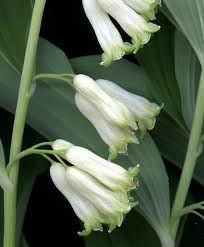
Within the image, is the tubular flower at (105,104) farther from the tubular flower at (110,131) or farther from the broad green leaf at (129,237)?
the broad green leaf at (129,237)

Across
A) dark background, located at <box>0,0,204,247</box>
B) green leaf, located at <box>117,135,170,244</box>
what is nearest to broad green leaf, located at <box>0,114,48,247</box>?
dark background, located at <box>0,0,204,247</box>

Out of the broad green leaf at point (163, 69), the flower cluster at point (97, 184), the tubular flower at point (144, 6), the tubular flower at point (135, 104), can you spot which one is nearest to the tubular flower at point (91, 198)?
the flower cluster at point (97, 184)

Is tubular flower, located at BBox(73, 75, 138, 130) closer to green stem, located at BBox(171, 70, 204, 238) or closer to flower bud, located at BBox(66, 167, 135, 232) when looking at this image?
flower bud, located at BBox(66, 167, 135, 232)

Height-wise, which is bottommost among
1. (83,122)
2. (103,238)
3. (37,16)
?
(103,238)

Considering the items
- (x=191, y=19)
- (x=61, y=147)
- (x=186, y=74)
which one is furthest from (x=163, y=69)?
(x=61, y=147)

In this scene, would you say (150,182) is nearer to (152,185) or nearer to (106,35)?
(152,185)

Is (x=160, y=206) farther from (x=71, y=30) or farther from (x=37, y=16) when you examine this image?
Answer: (x=71, y=30)

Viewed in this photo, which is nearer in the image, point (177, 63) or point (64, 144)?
point (64, 144)

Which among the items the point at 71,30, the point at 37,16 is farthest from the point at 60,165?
the point at 71,30
